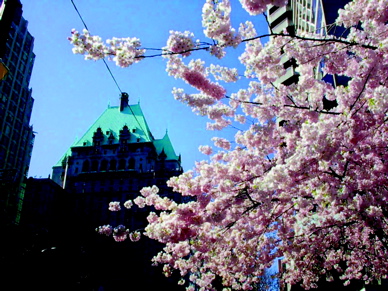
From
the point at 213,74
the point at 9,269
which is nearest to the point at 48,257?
the point at 9,269

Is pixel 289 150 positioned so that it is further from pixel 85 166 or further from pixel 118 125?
pixel 118 125

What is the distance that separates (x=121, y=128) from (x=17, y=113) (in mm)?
19522

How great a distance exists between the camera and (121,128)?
68.8 meters

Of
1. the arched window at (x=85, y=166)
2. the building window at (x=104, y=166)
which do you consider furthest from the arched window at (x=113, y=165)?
the arched window at (x=85, y=166)

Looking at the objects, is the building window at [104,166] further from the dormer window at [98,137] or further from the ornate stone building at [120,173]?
the dormer window at [98,137]

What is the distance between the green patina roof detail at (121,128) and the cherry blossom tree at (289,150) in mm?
53456

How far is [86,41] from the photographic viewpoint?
21.1 ft

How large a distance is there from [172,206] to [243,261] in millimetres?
3406

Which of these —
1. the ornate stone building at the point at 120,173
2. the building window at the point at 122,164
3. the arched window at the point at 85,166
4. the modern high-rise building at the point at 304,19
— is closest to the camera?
the modern high-rise building at the point at 304,19

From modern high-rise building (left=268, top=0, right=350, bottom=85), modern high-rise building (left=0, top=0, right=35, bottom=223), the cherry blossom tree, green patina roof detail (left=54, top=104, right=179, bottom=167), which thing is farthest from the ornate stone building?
the cherry blossom tree

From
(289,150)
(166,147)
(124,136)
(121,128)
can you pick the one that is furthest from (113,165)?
(289,150)

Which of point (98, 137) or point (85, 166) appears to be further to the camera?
point (98, 137)

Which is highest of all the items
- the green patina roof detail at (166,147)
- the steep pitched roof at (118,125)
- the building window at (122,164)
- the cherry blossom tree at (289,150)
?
the steep pitched roof at (118,125)

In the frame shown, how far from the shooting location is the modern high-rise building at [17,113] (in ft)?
168
